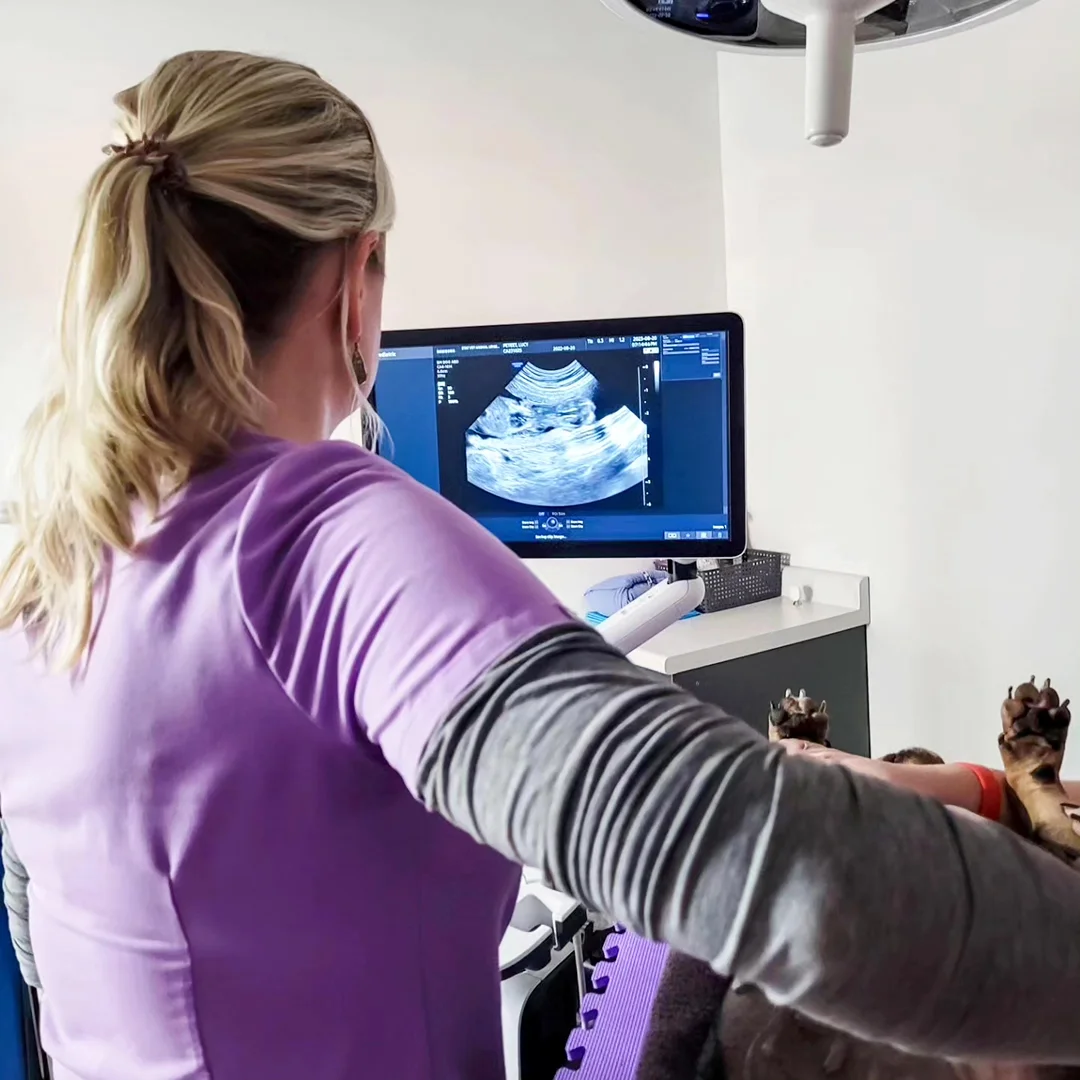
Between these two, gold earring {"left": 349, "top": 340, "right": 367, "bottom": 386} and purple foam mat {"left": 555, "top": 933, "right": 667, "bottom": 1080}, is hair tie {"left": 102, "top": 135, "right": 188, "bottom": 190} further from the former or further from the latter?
purple foam mat {"left": 555, "top": 933, "right": 667, "bottom": 1080}

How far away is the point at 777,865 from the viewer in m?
0.35

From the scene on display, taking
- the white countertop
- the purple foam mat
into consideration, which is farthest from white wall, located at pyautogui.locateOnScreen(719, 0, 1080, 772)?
the purple foam mat

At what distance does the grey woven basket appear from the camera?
5.96ft

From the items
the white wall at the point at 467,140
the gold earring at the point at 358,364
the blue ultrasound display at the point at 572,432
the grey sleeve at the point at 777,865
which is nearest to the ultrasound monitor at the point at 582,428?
the blue ultrasound display at the point at 572,432

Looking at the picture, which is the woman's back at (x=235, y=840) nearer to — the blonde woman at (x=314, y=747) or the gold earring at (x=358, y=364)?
the blonde woman at (x=314, y=747)

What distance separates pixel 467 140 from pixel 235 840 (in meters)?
1.63

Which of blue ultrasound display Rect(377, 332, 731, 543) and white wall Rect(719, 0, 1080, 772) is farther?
white wall Rect(719, 0, 1080, 772)

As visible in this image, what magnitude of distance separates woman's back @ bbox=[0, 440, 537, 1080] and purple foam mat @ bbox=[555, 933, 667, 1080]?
0.20m

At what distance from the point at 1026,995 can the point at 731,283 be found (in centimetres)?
183

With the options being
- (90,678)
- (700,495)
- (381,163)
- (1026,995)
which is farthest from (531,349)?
(1026,995)

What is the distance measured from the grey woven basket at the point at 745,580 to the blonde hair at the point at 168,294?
Result: 127 cm

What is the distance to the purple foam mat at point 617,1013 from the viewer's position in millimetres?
787

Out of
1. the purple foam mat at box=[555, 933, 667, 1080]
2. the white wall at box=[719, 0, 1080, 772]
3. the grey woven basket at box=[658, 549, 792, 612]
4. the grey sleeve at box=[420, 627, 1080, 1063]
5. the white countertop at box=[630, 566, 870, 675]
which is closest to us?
the grey sleeve at box=[420, 627, 1080, 1063]

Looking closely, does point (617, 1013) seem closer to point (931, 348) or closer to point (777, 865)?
point (777, 865)
